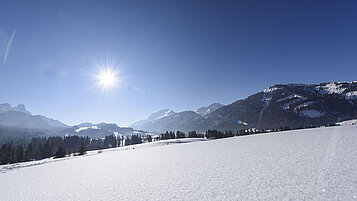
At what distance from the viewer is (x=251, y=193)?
3881 millimetres

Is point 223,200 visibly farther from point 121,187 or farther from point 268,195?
point 121,187

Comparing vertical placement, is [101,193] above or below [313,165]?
below

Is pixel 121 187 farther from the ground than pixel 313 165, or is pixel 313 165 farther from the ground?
pixel 313 165

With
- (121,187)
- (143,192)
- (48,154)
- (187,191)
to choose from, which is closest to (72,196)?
(121,187)

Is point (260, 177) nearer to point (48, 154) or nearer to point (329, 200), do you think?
point (329, 200)

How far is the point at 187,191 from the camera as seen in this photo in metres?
4.62

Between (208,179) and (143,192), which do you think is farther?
(208,179)

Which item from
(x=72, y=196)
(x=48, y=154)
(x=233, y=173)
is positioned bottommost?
(x=48, y=154)

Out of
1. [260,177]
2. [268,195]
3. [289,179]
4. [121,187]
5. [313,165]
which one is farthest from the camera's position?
[121,187]

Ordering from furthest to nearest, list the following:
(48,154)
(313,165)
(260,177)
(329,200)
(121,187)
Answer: (48,154) < (121,187) < (313,165) < (260,177) < (329,200)

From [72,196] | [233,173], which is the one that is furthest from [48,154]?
[233,173]

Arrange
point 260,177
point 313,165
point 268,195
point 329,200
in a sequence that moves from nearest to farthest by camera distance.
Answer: point 329,200 → point 268,195 → point 260,177 → point 313,165

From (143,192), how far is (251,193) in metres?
3.62

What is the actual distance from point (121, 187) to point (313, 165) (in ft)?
25.9
